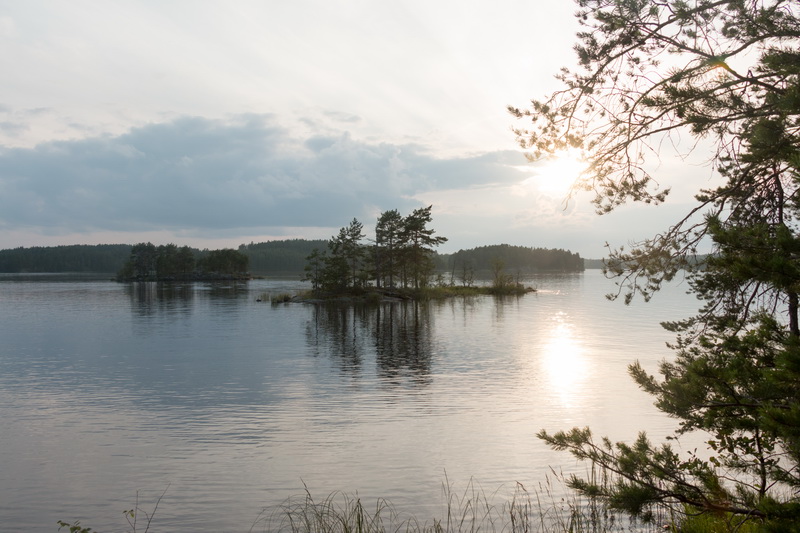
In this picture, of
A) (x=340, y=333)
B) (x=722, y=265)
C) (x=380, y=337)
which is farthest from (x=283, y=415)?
(x=340, y=333)

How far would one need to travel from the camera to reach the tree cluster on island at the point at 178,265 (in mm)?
158238

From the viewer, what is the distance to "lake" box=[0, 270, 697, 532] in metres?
11.5

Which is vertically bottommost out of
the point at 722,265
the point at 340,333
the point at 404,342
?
the point at 404,342

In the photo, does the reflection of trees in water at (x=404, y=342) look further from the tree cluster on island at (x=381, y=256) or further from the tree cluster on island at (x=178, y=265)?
the tree cluster on island at (x=178, y=265)

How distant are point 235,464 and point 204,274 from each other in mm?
156152

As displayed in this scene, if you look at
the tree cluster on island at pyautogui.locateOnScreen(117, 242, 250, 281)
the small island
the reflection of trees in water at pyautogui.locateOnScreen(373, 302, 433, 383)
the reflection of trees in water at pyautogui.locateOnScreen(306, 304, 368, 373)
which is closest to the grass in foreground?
the reflection of trees in water at pyautogui.locateOnScreen(373, 302, 433, 383)

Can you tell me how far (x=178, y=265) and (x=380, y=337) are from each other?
448 feet

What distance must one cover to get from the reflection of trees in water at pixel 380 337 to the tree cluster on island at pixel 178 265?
357 feet

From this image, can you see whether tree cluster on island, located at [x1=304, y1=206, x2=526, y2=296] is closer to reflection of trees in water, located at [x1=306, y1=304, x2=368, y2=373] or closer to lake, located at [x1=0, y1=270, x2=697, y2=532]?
reflection of trees in water, located at [x1=306, y1=304, x2=368, y2=373]

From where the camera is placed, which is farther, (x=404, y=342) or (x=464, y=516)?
(x=404, y=342)

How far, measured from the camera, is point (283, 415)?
57.4ft

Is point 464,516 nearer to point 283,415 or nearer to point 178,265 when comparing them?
point 283,415

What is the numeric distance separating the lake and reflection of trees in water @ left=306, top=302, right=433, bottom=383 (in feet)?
0.91

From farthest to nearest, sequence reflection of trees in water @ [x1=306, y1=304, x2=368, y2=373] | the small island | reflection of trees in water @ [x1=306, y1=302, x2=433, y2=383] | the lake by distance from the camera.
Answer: the small island < reflection of trees in water @ [x1=306, y1=304, x2=368, y2=373] < reflection of trees in water @ [x1=306, y1=302, x2=433, y2=383] < the lake
